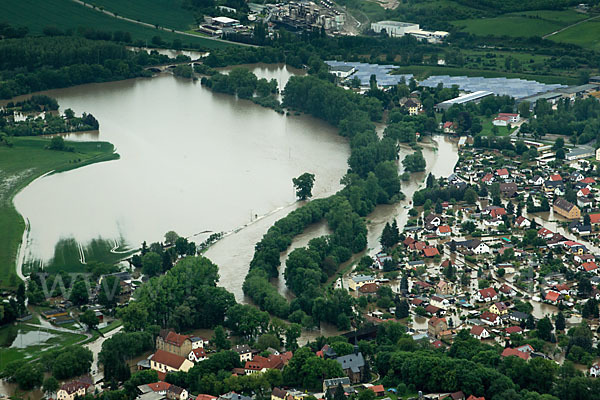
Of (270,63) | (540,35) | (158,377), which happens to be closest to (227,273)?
(158,377)

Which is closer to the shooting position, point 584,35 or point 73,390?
point 73,390

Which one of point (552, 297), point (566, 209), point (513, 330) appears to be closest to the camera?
point (513, 330)

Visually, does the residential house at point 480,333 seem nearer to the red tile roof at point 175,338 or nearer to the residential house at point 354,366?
the residential house at point 354,366

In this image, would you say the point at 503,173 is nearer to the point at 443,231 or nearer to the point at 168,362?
the point at 443,231

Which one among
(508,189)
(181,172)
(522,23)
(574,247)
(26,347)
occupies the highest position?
(522,23)

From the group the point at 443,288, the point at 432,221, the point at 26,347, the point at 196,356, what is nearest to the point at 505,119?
the point at 432,221

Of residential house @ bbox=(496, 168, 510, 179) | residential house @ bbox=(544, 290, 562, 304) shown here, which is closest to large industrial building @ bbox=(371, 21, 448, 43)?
residential house @ bbox=(496, 168, 510, 179)
